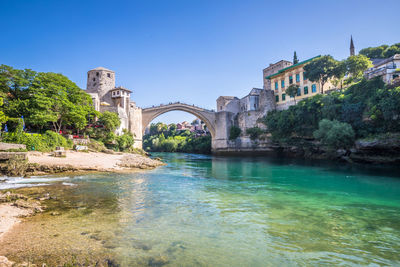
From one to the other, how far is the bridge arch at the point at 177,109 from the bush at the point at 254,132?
9919mm

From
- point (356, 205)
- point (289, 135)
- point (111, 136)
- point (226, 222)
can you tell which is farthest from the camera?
point (289, 135)

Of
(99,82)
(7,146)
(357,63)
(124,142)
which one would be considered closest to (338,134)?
(357,63)

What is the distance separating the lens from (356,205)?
730 cm

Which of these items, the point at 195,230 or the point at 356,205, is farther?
the point at 356,205

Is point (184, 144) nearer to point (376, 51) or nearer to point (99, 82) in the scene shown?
point (99, 82)

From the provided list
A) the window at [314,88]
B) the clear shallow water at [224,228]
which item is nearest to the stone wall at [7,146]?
the clear shallow water at [224,228]

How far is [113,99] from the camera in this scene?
34.8 meters

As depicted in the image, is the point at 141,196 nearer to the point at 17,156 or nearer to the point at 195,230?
the point at 195,230

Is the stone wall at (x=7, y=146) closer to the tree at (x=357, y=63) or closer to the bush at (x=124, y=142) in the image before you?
the bush at (x=124, y=142)

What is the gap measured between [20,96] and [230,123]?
112 ft

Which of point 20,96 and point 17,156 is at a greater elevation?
point 20,96

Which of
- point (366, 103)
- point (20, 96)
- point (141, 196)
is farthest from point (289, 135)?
point (20, 96)

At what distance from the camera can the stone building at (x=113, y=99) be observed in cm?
3238

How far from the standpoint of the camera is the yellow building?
3306cm
